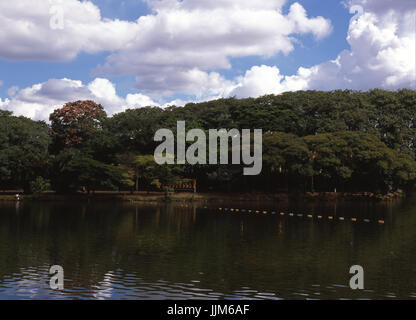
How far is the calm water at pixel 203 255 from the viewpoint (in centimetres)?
1647

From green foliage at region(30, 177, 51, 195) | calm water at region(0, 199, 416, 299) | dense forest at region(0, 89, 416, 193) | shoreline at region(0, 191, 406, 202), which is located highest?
dense forest at region(0, 89, 416, 193)

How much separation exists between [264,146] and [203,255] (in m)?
36.4

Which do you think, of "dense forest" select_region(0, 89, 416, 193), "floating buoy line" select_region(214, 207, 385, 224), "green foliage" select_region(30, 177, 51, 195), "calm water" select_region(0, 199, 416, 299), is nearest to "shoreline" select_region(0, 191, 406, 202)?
"green foliage" select_region(30, 177, 51, 195)

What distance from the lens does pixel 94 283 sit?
17156 mm

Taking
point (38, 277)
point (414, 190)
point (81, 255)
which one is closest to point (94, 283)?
point (38, 277)

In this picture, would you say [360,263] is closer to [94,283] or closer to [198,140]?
[94,283]

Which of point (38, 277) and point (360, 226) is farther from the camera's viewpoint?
point (360, 226)

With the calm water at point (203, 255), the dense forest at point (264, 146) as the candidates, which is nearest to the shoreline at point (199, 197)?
the dense forest at point (264, 146)

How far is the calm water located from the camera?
648 inches

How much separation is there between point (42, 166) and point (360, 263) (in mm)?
43858

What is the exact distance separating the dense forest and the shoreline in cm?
126

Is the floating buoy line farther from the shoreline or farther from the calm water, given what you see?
the shoreline

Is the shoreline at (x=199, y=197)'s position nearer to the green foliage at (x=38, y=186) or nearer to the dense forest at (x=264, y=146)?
the green foliage at (x=38, y=186)

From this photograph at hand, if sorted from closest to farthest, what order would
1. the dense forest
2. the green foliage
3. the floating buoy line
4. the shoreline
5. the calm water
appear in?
1. the calm water
2. the floating buoy line
3. the green foliage
4. the shoreline
5. the dense forest
